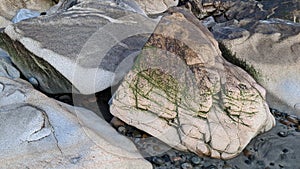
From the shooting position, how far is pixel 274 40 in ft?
19.6

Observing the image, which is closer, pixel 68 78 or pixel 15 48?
pixel 68 78

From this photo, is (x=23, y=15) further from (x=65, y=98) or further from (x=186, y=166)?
(x=186, y=166)

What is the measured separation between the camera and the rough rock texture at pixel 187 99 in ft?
14.7

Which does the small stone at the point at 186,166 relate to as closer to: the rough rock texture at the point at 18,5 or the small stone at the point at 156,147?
the small stone at the point at 156,147

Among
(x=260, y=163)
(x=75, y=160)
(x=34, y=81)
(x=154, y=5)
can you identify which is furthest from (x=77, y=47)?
(x=154, y=5)

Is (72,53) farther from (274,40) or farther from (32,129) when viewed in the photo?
(274,40)

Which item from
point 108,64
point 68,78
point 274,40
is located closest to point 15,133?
point 68,78

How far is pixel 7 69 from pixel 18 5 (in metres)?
3.45

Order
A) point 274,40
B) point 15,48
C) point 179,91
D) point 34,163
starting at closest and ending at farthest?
1. point 34,163
2. point 179,91
3. point 15,48
4. point 274,40

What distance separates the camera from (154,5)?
874cm

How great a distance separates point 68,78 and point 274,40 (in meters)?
3.18

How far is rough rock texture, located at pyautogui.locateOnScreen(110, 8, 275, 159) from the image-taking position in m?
4.49

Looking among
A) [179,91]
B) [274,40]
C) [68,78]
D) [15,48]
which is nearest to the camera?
[179,91]

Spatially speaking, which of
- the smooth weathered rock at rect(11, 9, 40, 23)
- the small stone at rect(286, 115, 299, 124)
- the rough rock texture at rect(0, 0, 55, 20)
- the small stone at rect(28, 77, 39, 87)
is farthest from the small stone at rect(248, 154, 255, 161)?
the rough rock texture at rect(0, 0, 55, 20)
